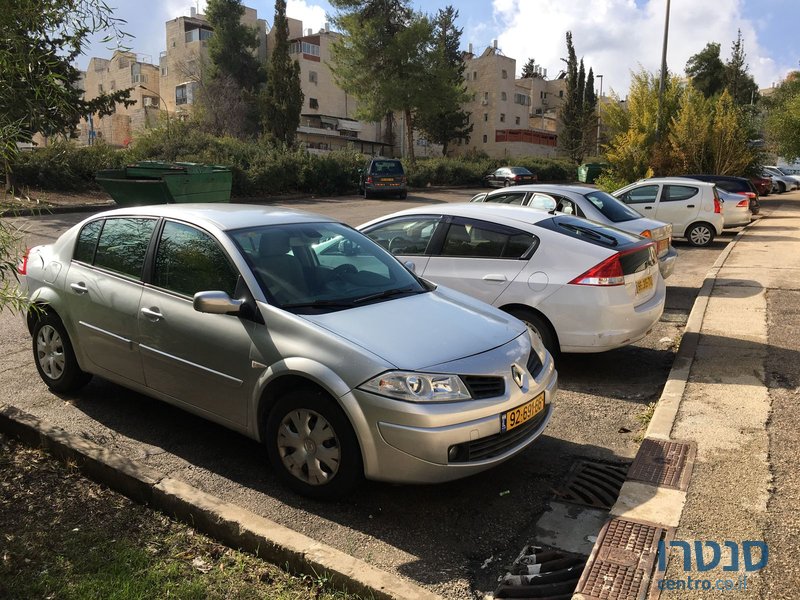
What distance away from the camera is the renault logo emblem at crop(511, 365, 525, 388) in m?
3.88

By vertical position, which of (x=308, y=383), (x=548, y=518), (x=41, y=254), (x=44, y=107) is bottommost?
(x=548, y=518)

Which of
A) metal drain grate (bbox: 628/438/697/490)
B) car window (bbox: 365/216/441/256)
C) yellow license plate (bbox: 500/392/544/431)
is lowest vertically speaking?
metal drain grate (bbox: 628/438/697/490)

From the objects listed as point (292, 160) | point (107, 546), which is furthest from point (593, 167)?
point (107, 546)

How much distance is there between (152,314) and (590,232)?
400cm

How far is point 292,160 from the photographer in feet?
102

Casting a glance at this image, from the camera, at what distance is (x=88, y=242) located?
530 centimetres

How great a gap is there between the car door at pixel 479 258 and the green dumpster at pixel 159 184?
311 inches

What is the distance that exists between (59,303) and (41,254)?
0.63 m

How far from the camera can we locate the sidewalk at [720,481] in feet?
9.80

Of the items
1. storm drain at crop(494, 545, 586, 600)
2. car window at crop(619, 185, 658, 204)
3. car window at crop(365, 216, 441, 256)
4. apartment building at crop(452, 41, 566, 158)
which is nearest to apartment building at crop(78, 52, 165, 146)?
apartment building at crop(452, 41, 566, 158)

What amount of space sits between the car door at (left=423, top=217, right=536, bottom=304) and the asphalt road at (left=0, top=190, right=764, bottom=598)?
112 centimetres

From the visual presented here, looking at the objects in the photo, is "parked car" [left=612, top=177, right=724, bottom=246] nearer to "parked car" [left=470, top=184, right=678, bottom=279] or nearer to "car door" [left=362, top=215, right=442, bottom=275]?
"parked car" [left=470, top=184, right=678, bottom=279]

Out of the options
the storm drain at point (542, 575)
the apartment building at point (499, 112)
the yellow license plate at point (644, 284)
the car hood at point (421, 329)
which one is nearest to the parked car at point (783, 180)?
the apartment building at point (499, 112)

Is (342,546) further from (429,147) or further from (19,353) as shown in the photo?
(429,147)
